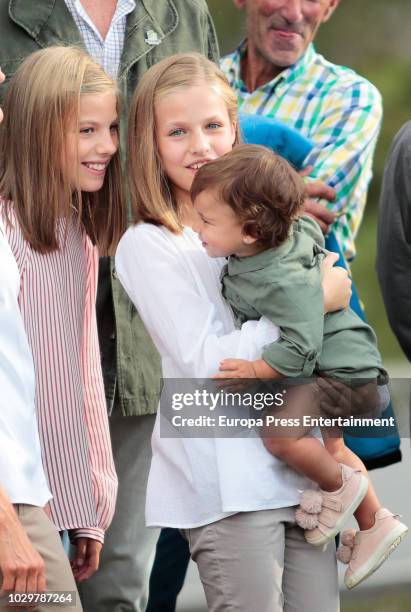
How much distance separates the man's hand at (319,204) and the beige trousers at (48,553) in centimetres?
142

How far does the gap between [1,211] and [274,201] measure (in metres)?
0.58

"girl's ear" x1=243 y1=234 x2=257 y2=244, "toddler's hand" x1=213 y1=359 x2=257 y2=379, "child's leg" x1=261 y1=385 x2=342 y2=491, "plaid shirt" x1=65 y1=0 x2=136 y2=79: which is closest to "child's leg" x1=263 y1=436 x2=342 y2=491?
"child's leg" x1=261 y1=385 x2=342 y2=491

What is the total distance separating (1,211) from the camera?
8.77 feet

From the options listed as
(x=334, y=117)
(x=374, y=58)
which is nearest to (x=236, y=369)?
(x=334, y=117)

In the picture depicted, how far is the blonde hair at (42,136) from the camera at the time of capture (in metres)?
2.71

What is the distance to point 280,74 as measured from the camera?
3949 mm

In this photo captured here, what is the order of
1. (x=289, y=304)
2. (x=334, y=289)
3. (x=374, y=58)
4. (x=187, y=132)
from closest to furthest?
(x=289, y=304), (x=334, y=289), (x=187, y=132), (x=374, y=58)

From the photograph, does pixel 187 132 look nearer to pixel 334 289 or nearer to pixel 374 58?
pixel 334 289

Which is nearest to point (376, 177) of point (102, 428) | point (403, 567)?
point (403, 567)

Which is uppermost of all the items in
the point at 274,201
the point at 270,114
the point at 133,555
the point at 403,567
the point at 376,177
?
the point at 274,201

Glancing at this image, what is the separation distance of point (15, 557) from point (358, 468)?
77cm

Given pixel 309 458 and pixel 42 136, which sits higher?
pixel 42 136

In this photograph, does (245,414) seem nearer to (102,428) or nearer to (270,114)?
(102,428)

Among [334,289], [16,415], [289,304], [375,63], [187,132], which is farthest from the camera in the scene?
[375,63]
